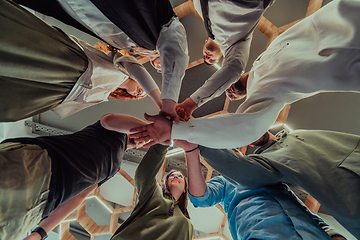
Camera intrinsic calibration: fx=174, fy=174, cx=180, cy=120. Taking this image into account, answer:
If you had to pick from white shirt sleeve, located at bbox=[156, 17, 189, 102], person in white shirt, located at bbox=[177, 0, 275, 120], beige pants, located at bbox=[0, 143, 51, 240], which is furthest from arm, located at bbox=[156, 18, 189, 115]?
beige pants, located at bbox=[0, 143, 51, 240]

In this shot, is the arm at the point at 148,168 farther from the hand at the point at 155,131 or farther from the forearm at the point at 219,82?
the forearm at the point at 219,82

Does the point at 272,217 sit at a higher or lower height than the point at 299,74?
lower

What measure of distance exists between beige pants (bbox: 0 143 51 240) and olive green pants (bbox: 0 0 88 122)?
208mm

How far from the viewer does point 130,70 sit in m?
1.22

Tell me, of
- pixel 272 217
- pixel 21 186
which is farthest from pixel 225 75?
pixel 21 186

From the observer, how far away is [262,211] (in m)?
0.95

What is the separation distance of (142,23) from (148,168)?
3.23ft

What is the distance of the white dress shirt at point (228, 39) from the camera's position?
1171 millimetres

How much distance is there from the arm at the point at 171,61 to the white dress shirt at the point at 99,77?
0.87 ft

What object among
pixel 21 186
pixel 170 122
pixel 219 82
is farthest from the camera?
pixel 219 82

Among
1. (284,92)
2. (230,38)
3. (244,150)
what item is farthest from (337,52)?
(244,150)

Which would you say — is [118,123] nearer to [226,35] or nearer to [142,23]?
[142,23]

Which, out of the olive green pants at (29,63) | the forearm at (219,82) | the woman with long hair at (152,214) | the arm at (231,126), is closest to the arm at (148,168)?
the woman with long hair at (152,214)

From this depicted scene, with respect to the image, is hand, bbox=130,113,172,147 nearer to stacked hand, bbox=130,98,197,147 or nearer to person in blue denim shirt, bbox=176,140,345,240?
stacked hand, bbox=130,98,197,147
